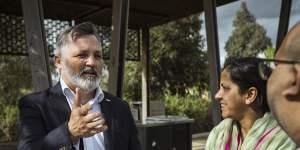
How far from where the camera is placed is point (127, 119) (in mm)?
1716

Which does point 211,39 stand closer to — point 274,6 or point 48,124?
point 274,6

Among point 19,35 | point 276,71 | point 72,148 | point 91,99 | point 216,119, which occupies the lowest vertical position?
point 216,119

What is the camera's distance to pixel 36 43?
361cm

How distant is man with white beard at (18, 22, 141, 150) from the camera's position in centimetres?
149

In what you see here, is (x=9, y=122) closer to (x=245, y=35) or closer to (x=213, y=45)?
(x=213, y=45)

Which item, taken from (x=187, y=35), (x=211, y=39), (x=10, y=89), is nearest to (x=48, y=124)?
(x=211, y=39)

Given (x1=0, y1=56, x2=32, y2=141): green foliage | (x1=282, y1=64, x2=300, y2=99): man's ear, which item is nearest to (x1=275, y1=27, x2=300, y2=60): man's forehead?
(x1=282, y1=64, x2=300, y2=99): man's ear

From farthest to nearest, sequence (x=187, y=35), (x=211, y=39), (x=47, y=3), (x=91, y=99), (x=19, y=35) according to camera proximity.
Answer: (x=187, y=35), (x=19, y=35), (x=47, y=3), (x=211, y=39), (x=91, y=99)

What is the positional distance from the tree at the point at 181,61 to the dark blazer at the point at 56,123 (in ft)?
32.9

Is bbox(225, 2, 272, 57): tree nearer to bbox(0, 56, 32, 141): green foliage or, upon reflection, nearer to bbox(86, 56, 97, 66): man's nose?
bbox(0, 56, 32, 141): green foliage

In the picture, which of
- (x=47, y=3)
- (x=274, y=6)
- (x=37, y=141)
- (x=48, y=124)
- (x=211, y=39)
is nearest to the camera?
(x=37, y=141)

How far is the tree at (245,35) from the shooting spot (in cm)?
784

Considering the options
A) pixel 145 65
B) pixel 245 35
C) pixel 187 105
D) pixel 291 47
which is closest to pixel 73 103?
pixel 291 47

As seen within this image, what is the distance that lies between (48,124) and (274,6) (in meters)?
5.11
